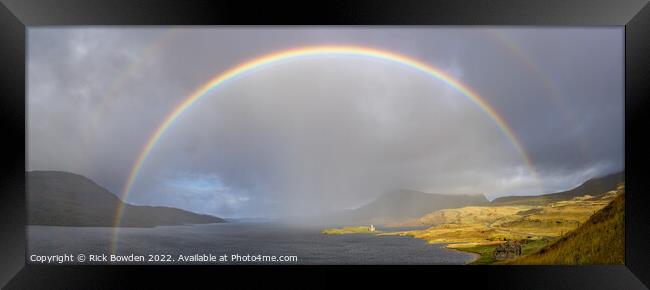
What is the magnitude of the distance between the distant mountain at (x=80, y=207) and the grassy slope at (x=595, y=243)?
621 cm

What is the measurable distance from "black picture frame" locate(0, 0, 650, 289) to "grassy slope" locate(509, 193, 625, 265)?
275 millimetres

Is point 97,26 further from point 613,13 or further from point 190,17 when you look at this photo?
point 613,13

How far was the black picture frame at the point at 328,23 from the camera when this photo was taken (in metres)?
4.95

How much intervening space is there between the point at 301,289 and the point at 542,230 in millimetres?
4502

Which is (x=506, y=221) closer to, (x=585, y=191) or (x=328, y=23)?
(x=585, y=191)

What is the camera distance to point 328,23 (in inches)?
196

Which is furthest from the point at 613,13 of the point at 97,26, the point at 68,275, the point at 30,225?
the point at 30,225

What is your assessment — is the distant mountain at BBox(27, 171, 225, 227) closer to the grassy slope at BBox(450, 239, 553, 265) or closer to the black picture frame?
the black picture frame

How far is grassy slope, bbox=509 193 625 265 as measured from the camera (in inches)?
211

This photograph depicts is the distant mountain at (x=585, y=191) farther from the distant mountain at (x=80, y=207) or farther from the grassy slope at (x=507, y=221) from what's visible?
the distant mountain at (x=80, y=207)

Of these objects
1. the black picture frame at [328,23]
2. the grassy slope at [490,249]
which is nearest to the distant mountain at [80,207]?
the black picture frame at [328,23]

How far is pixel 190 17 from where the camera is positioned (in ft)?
16.4

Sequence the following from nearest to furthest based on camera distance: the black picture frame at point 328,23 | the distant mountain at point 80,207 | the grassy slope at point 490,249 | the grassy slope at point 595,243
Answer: the black picture frame at point 328,23
the grassy slope at point 595,243
the distant mountain at point 80,207
the grassy slope at point 490,249

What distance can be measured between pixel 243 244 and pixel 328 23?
3909 millimetres
